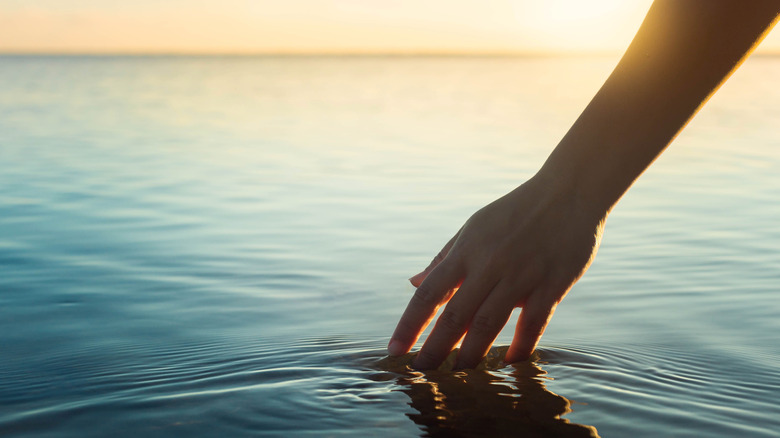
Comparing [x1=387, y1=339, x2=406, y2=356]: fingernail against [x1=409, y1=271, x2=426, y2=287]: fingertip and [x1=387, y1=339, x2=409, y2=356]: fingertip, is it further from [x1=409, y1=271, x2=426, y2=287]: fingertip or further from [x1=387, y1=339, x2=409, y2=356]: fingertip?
[x1=409, y1=271, x2=426, y2=287]: fingertip

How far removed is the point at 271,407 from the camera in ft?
5.65

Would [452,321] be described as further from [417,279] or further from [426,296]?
[417,279]

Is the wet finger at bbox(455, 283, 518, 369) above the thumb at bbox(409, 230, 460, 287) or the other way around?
the other way around

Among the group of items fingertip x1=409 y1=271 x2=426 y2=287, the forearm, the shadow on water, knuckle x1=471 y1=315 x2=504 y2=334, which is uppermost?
the forearm

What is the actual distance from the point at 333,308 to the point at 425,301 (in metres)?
1.48

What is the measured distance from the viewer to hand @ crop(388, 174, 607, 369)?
4.45 feet

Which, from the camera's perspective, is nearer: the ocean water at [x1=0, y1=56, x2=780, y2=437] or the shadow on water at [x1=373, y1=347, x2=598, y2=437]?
the shadow on water at [x1=373, y1=347, x2=598, y2=437]

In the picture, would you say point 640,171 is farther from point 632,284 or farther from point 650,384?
point 632,284

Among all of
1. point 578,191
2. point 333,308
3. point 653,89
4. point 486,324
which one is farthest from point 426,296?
point 333,308

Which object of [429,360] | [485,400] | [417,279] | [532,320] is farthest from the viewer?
[485,400]

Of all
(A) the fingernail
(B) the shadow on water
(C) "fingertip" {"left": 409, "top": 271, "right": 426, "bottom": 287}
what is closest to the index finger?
(A) the fingernail

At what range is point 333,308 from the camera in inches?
115

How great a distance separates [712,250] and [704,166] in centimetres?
478

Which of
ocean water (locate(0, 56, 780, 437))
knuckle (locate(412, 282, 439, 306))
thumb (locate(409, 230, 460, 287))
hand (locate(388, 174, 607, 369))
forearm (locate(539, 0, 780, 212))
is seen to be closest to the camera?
forearm (locate(539, 0, 780, 212))
